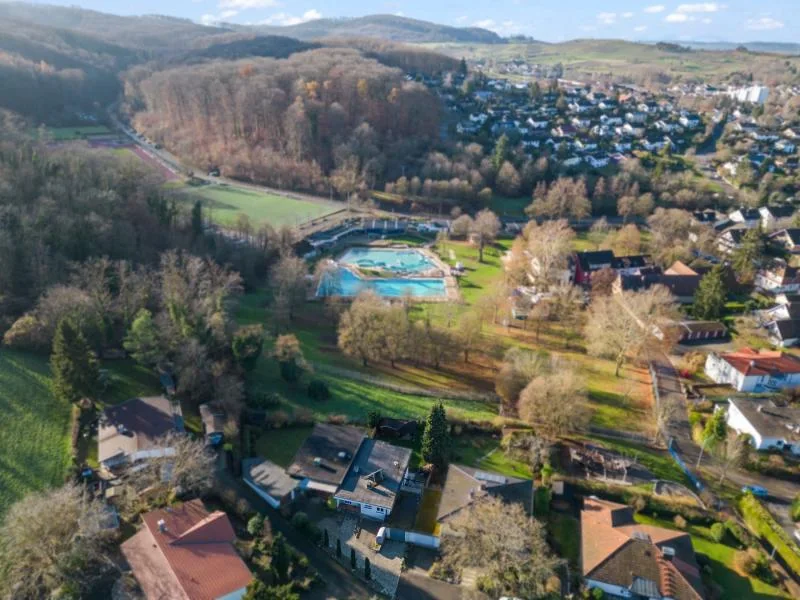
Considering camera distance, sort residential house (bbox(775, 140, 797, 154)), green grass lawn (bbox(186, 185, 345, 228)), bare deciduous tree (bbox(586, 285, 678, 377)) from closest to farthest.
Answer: bare deciduous tree (bbox(586, 285, 678, 377))
green grass lawn (bbox(186, 185, 345, 228))
residential house (bbox(775, 140, 797, 154))

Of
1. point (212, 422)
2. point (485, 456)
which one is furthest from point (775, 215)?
point (212, 422)

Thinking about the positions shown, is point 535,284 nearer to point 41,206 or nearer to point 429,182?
point 429,182

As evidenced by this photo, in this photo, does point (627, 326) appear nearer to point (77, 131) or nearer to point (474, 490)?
point (474, 490)

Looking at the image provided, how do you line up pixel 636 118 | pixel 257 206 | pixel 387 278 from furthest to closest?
pixel 636 118, pixel 257 206, pixel 387 278

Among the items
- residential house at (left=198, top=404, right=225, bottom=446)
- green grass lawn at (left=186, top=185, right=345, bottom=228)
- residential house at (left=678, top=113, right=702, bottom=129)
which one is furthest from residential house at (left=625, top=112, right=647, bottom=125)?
residential house at (left=198, top=404, right=225, bottom=446)

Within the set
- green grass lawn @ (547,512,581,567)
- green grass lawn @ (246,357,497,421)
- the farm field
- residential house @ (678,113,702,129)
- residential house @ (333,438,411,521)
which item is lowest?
green grass lawn @ (547,512,581,567)

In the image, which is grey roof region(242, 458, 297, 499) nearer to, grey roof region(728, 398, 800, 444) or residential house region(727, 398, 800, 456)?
residential house region(727, 398, 800, 456)
